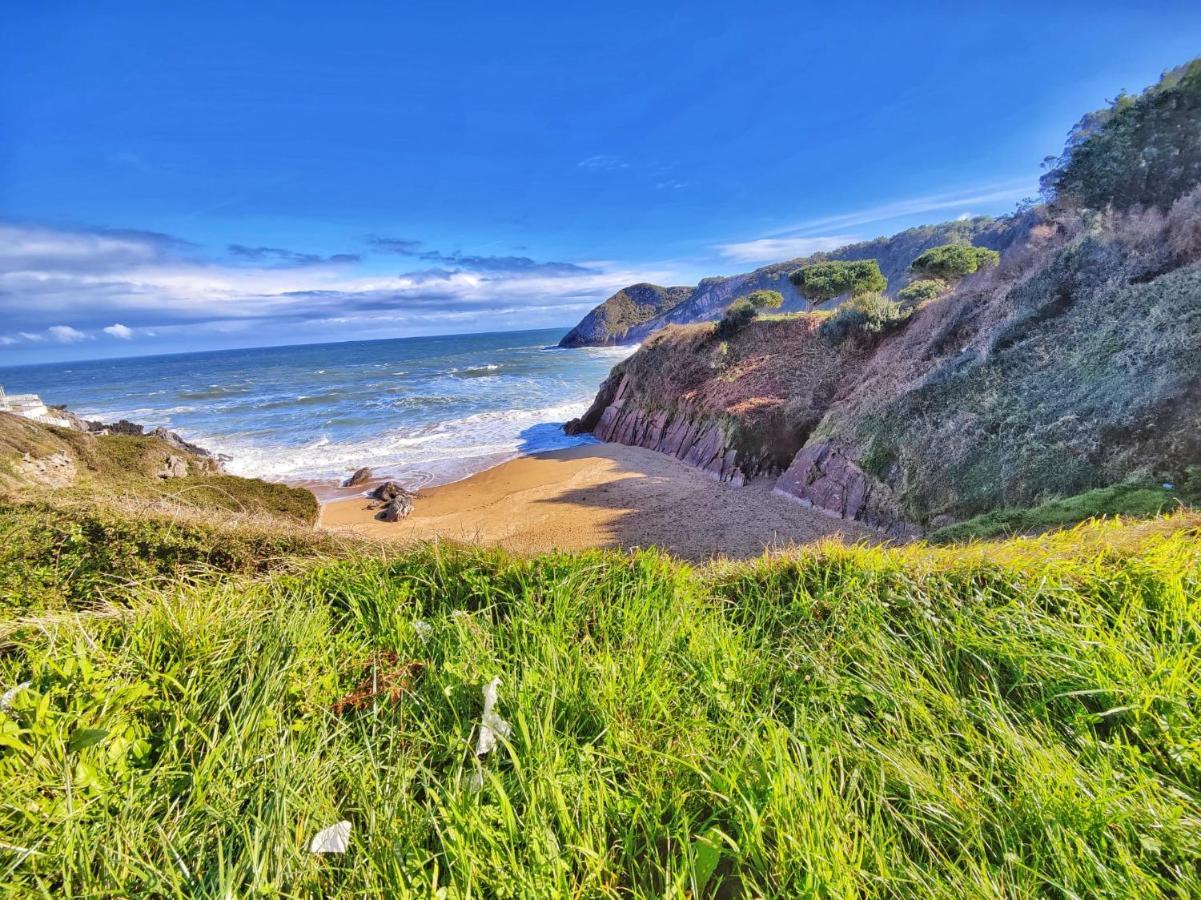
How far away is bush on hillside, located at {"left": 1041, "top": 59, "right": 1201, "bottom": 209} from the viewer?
1219cm

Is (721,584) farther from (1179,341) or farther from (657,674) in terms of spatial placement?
(1179,341)

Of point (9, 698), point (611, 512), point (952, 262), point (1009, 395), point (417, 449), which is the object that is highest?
point (952, 262)

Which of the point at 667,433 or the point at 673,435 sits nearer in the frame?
the point at 673,435

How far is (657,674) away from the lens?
6.95 ft

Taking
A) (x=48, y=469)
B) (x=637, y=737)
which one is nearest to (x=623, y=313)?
(x=48, y=469)

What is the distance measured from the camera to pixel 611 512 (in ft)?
41.1

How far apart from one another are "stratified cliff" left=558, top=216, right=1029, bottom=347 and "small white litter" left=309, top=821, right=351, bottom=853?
73746 millimetres

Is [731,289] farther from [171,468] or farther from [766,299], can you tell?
[171,468]

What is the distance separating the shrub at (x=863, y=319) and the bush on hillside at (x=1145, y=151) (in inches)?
219

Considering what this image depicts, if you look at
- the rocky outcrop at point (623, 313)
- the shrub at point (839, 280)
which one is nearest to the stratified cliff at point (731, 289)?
the rocky outcrop at point (623, 313)

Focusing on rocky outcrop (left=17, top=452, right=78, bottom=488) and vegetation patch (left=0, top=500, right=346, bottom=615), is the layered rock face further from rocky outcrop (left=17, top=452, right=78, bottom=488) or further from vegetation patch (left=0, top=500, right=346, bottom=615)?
rocky outcrop (left=17, top=452, right=78, bottom=488)

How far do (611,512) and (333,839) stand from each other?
1115cm

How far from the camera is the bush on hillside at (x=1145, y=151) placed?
12.2 meters

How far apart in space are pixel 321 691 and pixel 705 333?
76.1 ft
